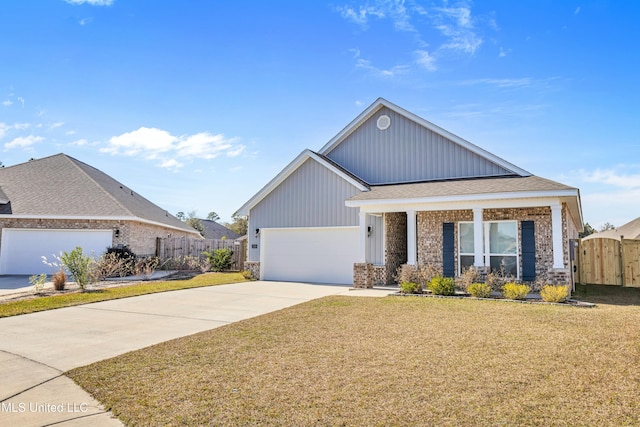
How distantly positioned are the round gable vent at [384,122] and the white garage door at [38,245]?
13860mm

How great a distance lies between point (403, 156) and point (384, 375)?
46.7 ft

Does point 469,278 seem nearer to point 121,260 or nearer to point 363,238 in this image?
point 363,238

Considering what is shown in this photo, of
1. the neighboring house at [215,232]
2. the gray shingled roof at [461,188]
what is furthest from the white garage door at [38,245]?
the neighboring house at [215,232]

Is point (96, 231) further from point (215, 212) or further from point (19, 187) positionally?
point (215, 212)

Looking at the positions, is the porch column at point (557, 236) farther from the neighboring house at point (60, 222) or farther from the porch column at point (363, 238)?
the neighboring house at point (60, 222)

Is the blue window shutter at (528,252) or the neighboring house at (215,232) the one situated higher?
the neighboring house at (215,232)

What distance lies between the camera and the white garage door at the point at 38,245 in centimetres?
1906

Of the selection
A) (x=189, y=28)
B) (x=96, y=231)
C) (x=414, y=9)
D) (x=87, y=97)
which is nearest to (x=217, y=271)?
(x=96, y=231)

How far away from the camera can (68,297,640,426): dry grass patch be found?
382cm

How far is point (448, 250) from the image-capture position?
14781 mm

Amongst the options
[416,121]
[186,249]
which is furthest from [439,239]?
[186,249]

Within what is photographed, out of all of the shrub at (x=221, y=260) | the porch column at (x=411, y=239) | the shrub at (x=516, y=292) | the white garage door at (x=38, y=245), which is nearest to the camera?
the shrub at (x=516, y=292)

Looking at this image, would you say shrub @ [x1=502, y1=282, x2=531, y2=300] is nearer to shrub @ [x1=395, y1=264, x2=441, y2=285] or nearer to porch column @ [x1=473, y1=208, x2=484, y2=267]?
porch column @ [x1=473, y1=208, x2=484, y2=267]

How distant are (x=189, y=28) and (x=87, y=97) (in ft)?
16.5
